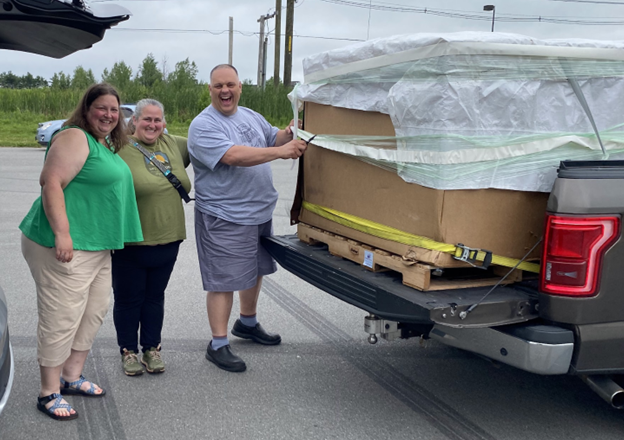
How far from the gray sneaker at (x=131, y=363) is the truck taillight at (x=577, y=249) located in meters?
2.41

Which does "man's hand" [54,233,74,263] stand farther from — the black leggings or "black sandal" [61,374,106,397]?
"black sandal" [61,374,106,397]

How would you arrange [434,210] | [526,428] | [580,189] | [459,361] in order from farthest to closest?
[459,361], [526,428], [434,210], [580,189]

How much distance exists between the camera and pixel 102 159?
3.33m

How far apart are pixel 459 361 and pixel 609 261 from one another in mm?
1728

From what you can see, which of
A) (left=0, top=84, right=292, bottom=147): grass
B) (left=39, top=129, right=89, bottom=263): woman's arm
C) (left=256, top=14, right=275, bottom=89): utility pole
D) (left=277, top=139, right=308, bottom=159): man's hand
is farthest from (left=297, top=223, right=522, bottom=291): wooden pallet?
(left=256, top=14, right=275, bottom=89): utility pole

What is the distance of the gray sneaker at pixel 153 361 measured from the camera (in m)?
3.94

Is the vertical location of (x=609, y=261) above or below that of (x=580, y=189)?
below

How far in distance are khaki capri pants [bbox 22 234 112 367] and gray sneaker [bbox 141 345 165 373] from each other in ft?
2.07

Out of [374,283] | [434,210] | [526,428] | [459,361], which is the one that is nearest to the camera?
[434,210]

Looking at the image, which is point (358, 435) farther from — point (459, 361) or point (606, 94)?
point (606, 94)

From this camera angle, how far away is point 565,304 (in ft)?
9.10

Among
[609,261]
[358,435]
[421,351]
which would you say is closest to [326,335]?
[421,351]

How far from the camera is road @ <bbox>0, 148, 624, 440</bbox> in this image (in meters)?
3.28

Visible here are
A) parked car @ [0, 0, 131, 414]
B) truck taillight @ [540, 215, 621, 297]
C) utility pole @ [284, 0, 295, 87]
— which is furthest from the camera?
utility pole @ [284, 0, 295, 87]
